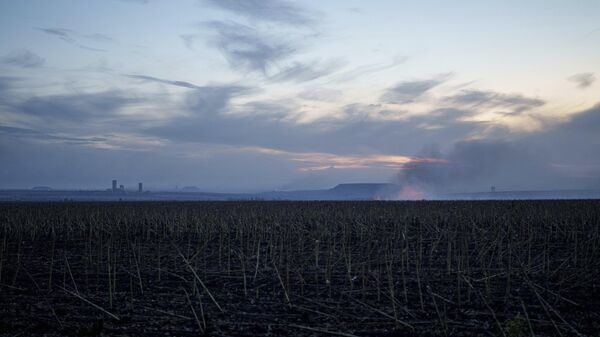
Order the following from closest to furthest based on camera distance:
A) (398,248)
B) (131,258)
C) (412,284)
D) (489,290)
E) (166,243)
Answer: (489,290), (412,284), (131,258), (398,248), (166,243)

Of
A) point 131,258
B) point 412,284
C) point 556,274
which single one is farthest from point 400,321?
point 131,258

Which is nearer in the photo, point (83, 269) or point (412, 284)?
point (412, 284)

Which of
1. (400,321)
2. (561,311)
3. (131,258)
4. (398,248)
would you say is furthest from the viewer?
(398,248)

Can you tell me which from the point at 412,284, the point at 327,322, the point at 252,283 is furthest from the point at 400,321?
the point at 252,283

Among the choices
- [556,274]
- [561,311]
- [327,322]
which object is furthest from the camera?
[556,274]

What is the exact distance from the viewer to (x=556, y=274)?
1137cm

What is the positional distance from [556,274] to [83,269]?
1156 cm

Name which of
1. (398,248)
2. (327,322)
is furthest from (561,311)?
(398,248)

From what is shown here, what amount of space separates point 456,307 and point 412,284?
2068 mm

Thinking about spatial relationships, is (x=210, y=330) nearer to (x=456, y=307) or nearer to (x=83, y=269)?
(x=456, y=307)

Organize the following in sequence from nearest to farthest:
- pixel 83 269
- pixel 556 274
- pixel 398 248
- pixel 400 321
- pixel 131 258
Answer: pixel 400 321
pixel 556 274
pixel 83 269
pixel 131 258
pixel 398 248

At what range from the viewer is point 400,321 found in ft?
23.4

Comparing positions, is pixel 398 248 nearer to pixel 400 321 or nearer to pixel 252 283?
pixel 252 283

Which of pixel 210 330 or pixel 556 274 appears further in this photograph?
pixel 556 274
